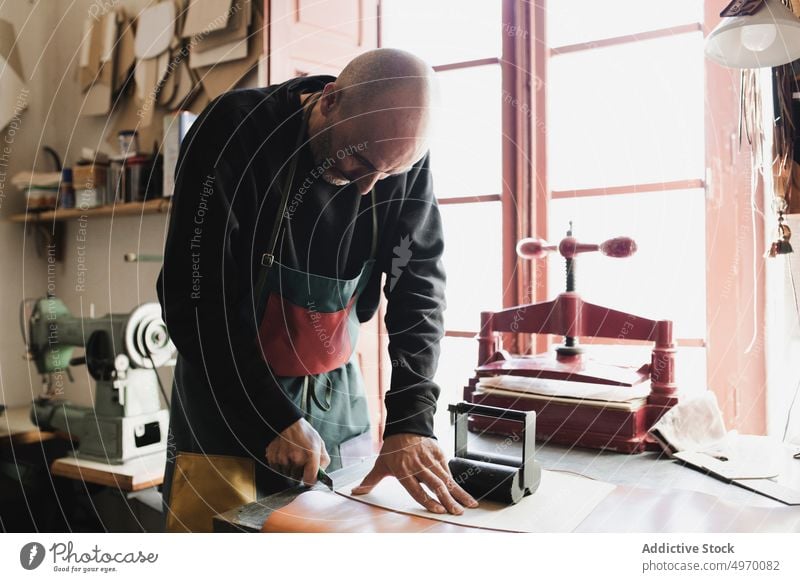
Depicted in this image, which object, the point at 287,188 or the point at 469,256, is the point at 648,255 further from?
the point at 287,188

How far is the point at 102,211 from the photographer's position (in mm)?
826

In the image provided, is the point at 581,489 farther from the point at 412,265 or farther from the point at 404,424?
the point at 412,265

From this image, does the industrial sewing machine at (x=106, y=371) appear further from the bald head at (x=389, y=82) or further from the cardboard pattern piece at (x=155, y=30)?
the bald head at (x=389, y=82)

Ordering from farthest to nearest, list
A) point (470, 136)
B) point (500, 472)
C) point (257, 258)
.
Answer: point (470, 136), point (257, 258), point (500, 472)

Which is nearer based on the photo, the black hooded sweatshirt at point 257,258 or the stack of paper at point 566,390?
the black hooded sweatshirt at point 257,258

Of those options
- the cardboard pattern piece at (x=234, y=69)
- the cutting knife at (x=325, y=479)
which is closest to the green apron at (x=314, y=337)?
the cutting knife at (x=325, y=479)

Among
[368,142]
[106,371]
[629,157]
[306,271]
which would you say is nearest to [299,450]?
[306,271]

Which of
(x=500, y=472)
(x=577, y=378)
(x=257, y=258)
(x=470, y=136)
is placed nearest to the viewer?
(x=500, y=472)

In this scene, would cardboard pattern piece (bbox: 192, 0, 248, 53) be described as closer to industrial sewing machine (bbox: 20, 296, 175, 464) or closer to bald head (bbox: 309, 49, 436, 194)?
bald head (bbox: 309, 49, 436, 194)

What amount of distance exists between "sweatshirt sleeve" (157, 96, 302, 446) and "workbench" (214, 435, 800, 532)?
3.9 inches

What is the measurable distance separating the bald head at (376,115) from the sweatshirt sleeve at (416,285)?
71 millimetres

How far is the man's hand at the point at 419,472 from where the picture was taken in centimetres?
56

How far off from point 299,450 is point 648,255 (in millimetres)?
647
